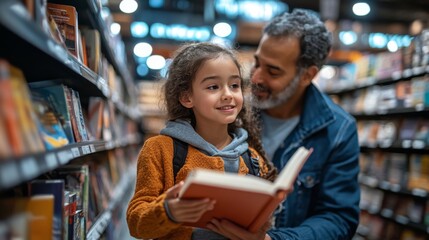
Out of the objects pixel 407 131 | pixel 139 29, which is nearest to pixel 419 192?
pixel 407 131

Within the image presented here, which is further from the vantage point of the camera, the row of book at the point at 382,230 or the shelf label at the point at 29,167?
the row of book at the point at 382,230

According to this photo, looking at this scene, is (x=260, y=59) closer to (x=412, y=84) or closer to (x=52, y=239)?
(x=52, y=239)

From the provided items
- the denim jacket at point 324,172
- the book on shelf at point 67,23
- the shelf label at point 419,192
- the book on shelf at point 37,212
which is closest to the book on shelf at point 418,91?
the shelf label at point 419,192

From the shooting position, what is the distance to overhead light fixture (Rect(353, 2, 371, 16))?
902cm

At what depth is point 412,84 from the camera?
464cm

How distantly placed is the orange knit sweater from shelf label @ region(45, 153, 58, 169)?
1.14 ft

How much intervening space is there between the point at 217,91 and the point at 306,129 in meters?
0.86

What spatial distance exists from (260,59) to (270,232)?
43.0 inches

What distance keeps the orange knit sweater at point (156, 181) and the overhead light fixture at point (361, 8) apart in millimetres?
8047

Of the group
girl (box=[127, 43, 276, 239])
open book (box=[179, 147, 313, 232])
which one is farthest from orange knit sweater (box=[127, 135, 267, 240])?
open book (box=[179, 147, 313, 232])

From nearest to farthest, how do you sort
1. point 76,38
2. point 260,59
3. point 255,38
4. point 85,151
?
point 85,151 < point 76,38 < point 260,59 < point 255,38

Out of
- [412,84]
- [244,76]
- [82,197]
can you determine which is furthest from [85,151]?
[412,84]

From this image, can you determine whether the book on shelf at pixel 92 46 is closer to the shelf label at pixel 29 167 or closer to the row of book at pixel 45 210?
the row of book at pixel 45 210

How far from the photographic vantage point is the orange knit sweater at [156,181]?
1503 millimetres
